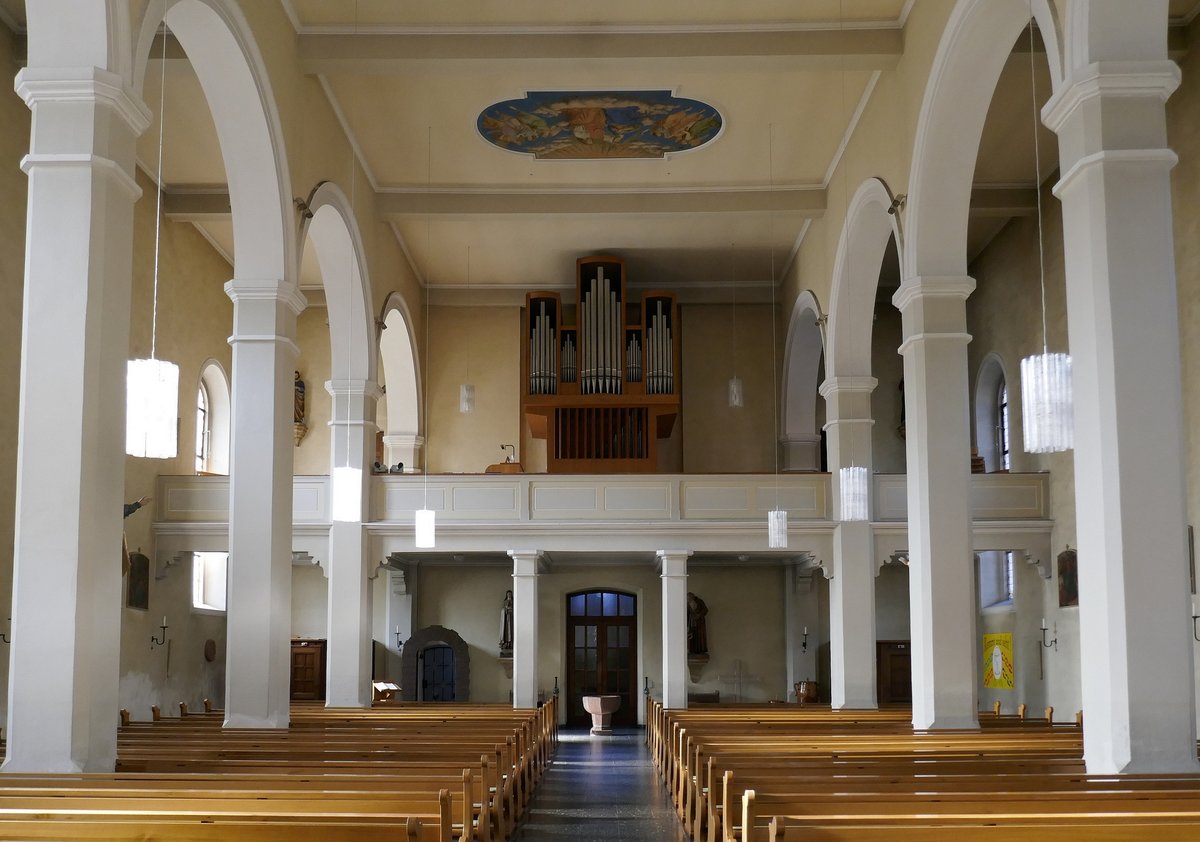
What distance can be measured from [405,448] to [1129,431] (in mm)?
14792

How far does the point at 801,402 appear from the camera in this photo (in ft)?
67.5

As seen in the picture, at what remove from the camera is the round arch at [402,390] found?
63.8ft

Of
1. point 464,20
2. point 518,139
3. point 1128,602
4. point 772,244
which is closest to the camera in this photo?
point 1128,602

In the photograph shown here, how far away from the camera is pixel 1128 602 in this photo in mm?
6867

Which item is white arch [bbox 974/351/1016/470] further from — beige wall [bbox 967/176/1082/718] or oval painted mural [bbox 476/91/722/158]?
oval painted mural [bbox 476/91/722/158]

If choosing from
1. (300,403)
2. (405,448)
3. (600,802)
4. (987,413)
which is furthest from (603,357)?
(600,802)

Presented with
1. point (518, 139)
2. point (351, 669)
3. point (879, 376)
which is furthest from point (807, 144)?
point (351, 669)

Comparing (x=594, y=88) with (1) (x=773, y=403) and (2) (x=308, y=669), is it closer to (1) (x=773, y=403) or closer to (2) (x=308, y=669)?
(1) (x=773, y=403)

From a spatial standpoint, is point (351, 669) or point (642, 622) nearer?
point (351, 669)

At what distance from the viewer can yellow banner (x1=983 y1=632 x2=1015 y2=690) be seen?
729 inches

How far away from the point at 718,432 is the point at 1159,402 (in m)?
14.8

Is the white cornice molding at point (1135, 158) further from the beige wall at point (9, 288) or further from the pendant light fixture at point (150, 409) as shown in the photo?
the beige wall at point (9, 288)

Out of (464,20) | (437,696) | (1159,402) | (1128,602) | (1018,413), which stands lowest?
(437,696)

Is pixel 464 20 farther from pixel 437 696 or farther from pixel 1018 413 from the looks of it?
pixel 437 696
